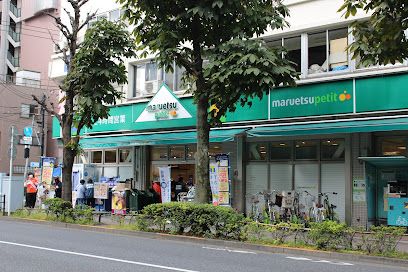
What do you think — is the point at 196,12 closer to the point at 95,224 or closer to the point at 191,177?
the point at 95,224

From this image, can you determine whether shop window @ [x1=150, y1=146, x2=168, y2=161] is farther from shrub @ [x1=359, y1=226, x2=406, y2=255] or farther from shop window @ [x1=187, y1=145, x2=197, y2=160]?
shrub @ [x1=359, y1=226, x2=406, y2=255]

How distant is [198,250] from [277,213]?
571cm

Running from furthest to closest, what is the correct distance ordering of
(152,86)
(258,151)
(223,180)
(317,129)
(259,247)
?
(152,86)
(258,151)
(223,180)
(317,129)
(259,247)

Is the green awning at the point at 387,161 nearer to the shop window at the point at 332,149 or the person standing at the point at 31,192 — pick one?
the shop window at the point at 332,149

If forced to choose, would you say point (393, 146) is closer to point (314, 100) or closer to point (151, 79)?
point (314, 100)

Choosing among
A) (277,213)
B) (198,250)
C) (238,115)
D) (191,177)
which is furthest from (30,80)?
(198,250)

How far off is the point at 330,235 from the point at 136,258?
459 centimetres

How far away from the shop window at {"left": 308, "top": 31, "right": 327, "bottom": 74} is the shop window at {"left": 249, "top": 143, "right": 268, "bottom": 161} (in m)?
3.40

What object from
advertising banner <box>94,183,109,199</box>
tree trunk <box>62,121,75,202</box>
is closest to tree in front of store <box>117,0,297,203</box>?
tree trunk <box>62,121,75,202</box>

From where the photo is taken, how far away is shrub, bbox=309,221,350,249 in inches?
460

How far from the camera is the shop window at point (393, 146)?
635 inches

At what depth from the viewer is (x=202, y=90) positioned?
1466 cm

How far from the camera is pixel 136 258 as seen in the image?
10.4m

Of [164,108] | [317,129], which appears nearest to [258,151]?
[317,129]
